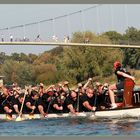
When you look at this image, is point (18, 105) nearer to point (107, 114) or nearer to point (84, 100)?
point (84, 100)

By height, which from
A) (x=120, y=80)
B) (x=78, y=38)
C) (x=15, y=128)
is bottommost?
(x=15, y=128)

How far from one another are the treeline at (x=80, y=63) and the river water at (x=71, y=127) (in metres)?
28.3

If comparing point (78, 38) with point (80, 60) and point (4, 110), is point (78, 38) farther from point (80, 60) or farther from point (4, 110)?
point (4, 110)

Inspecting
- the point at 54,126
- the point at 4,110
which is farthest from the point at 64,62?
the point at 54,126

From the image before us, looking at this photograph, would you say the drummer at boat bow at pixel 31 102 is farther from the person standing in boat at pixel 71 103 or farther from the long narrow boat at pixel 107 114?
the person standing in boat at pixel 71 103

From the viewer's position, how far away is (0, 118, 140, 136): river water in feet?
46.9

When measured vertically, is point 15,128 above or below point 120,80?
below

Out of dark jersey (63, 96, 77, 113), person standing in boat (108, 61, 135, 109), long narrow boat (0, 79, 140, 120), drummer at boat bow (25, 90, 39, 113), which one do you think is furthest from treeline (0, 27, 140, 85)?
person standing in boat (108, 61, 135, 109)

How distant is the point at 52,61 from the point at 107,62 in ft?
54.4

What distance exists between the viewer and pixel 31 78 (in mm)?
60094

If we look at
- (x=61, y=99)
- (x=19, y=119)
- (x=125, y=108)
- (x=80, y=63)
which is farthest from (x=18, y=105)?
(x=80, y=63)

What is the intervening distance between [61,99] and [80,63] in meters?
30.7

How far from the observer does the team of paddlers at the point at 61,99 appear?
18.0 metres

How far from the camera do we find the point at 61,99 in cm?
1875
